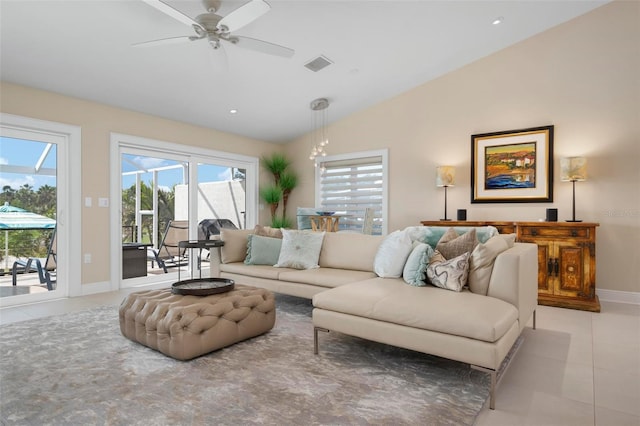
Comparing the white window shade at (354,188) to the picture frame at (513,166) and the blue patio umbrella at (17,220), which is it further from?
the blue patio umbrella at (17,220)

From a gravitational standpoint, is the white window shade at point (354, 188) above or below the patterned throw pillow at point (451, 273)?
above

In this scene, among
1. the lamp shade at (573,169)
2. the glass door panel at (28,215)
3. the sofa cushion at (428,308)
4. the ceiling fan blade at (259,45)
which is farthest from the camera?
the lamp shade at (573,169)

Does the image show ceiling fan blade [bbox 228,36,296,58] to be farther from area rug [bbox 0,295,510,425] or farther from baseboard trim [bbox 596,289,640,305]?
baseboard trim [bbox 596,289,640,305]

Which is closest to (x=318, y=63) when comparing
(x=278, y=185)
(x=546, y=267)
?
(x=278, y=185)

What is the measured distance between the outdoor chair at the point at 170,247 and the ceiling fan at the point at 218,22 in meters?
3.11

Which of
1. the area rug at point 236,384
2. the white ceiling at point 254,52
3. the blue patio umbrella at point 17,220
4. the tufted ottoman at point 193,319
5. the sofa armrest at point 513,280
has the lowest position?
the area rug at point 236,384

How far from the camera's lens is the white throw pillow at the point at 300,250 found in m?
3.89

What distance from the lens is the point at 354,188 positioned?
6.48 meters

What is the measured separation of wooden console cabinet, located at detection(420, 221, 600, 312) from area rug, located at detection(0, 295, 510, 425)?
2.45m

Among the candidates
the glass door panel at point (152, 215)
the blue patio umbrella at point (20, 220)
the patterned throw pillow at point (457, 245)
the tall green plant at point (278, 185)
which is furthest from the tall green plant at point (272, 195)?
the patterned throw pillow at point (457, 245)

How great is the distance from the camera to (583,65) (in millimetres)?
4434

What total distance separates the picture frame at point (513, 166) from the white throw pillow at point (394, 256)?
8.06 ft

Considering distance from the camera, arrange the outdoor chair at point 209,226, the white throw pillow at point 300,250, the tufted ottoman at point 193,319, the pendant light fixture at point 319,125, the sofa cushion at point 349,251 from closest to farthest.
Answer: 1. the tufted ottoman at point 193,319
2. the sofa cushion at point 349,251
3. the white throw pillow at point 300,250
4. the pendant light fixture at point 319,125
5. the outdoor chair at point 209,226

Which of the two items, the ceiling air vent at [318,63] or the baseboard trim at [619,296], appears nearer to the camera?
the baseboard trim at [619,296]
